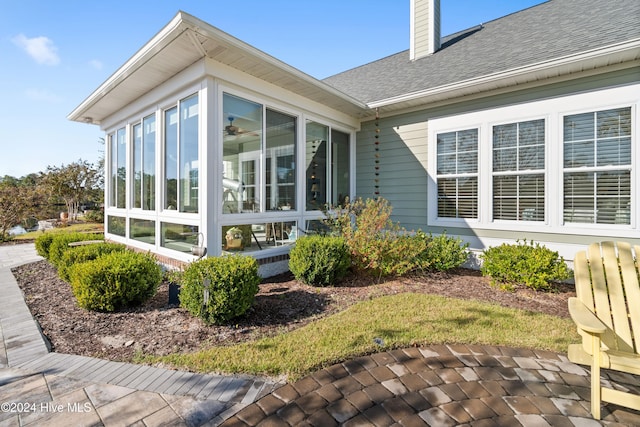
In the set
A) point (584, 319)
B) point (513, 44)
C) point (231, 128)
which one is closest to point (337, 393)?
point (584, 319)

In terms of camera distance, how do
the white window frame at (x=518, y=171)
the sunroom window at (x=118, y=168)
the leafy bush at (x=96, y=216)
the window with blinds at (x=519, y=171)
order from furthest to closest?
the leafy bush at (x=96, y=216)
the sunroom window at (x=118, y=168)
the window with blinds at (x=519, y=171)
the white window frame at (x=518, y=171)

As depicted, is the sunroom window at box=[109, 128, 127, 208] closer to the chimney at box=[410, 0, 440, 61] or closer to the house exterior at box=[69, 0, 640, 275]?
the house exterior at box=[69, 0, 640, 275]

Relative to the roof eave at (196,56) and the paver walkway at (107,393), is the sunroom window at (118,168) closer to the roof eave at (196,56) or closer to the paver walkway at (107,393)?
the roof eave at (196,56)

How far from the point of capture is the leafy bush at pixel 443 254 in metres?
5.51

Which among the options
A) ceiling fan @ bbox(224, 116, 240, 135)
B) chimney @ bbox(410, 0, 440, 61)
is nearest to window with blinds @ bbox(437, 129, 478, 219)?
chimney @ bbox(410, 0, 440, 61)

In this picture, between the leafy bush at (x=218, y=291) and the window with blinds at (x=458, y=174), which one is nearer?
the leafy bush at (x=218, y=291)

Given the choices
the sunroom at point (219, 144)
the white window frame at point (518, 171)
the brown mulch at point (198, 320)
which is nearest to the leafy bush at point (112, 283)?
the brown mulch at point (198, 320)

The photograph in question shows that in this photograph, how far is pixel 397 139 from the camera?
6.96 metres

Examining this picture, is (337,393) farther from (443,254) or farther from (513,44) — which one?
(513,44)

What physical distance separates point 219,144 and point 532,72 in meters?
5.41

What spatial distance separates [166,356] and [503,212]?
5.99 m

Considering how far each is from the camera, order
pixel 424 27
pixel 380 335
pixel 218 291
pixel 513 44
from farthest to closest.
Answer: pixel 424 27, pixel 513 44, pixel 218 291, pixel 380 335

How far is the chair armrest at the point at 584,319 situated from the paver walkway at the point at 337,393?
0.57m

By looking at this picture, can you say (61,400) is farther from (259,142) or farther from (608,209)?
(608,209)
